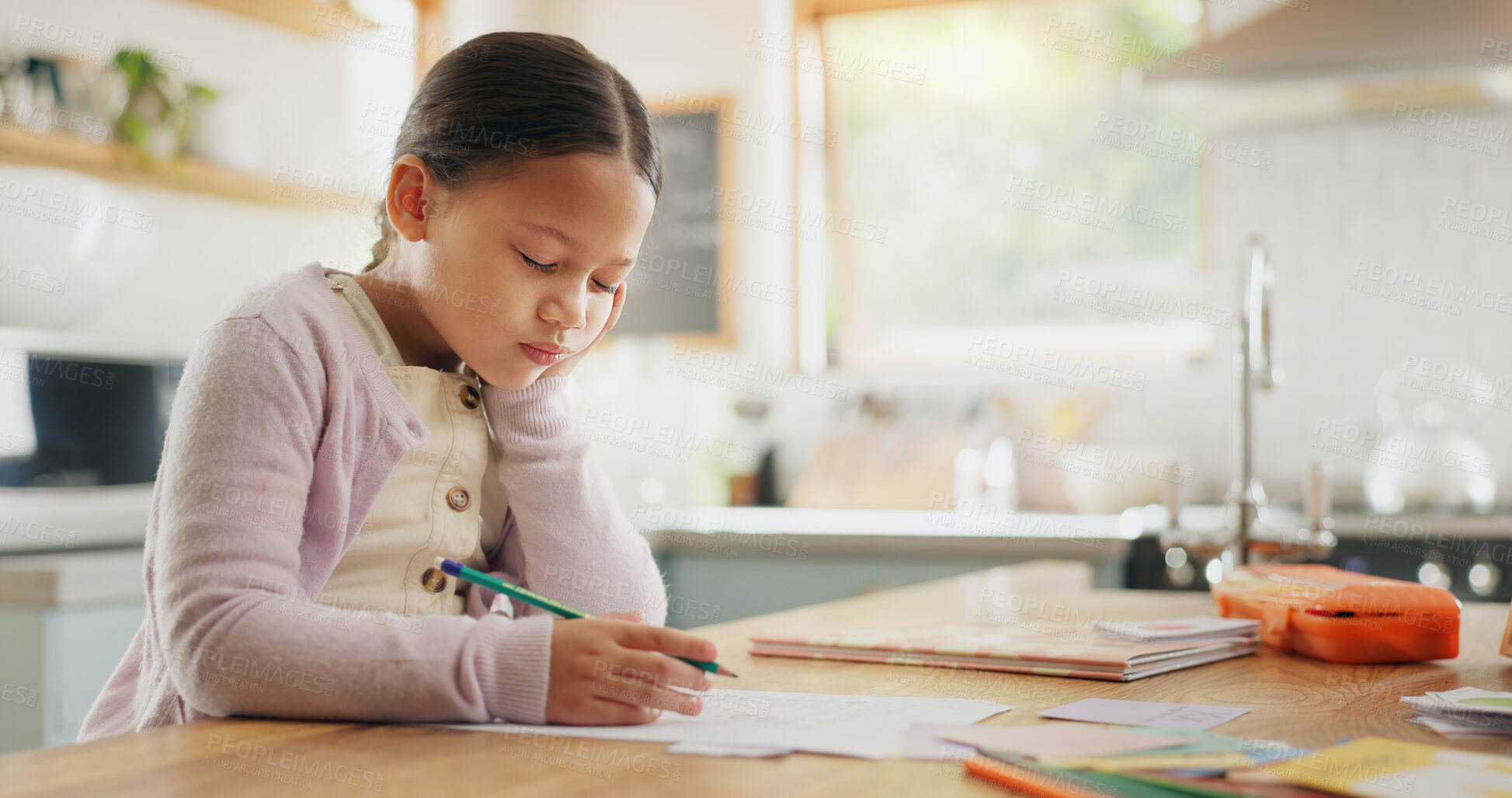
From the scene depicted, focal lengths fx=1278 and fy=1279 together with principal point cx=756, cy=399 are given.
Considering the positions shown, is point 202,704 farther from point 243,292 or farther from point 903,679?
point 903,679

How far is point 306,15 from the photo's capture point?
10.9 feet

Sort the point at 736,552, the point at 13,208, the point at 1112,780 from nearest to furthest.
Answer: the point at 1112,780 → the point at 13,208 → the point at 736,552

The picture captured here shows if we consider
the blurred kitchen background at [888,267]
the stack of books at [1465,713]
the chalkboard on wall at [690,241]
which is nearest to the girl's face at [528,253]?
the stack of books at [1465,713]

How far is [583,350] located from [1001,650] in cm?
45

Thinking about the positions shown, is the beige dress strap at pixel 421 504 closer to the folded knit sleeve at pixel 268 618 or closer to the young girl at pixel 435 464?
the young girl at pixel 435 464

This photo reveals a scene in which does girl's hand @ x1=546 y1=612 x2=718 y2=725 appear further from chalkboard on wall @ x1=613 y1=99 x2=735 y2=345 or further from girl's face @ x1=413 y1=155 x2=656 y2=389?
chalkboard on wall @ x1=613 y1=99 x2=735 y2=345

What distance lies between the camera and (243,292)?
953mm

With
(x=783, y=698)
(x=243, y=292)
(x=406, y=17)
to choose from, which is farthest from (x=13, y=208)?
(x=783, y=698)

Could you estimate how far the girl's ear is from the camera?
41.2 inches

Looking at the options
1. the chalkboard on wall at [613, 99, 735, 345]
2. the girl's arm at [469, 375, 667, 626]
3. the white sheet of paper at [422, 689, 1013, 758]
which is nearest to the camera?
the white sheet of paper at [422, 689, 1013, 758]

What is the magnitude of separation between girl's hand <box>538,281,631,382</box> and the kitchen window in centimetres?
256

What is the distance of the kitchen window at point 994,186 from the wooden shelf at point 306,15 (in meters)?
1.25

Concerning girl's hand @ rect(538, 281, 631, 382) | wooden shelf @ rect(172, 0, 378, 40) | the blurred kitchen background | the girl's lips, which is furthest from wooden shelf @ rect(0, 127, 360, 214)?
the girl's lips

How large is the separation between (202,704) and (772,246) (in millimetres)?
3005
